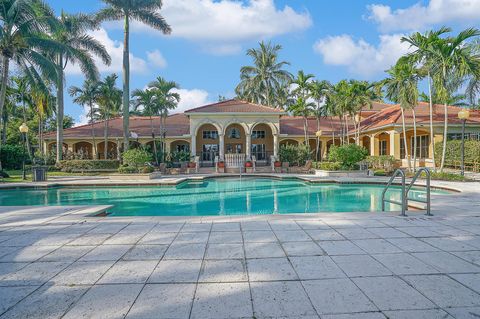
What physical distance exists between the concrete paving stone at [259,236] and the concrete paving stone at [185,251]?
0.78 metres

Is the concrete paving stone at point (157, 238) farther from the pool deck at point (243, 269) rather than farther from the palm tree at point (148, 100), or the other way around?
the palm tree at point (148, 100)

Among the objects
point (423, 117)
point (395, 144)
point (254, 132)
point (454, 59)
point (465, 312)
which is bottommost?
point (465, 312)

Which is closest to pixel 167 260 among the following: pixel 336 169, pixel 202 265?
pixel 202 265

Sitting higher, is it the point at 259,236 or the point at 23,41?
the point at 23,41

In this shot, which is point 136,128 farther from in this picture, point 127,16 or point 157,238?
point 157,238

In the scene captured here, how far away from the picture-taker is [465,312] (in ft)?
8.57

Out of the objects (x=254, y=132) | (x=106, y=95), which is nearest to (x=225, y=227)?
(x=254, y=132)

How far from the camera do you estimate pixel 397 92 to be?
736 inches

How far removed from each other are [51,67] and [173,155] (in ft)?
37.3

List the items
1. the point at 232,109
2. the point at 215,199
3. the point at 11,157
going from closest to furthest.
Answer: the point at 215,199 < the point at 232,109 < the point at 11,157

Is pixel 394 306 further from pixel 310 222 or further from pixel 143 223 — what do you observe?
pixel 143 223

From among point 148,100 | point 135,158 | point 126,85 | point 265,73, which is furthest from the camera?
point 265,73

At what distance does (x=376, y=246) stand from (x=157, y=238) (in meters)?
3.51

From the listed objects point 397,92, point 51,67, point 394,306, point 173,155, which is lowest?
point 394,306
